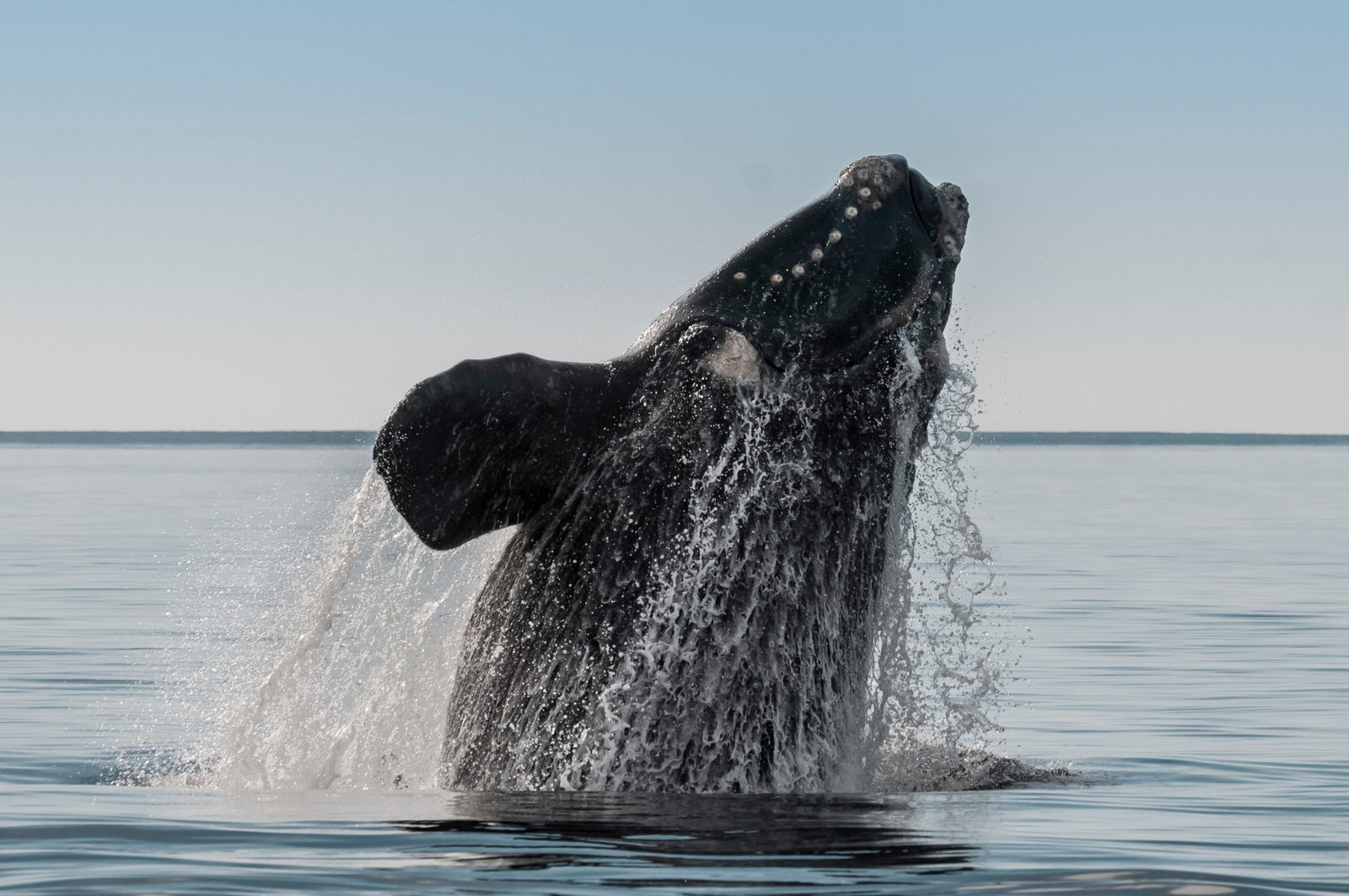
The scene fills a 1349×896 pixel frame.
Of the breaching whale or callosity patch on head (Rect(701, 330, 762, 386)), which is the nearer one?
the breaching whale

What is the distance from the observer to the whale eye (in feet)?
33.9

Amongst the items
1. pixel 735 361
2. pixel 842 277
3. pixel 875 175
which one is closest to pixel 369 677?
pixel 735 361

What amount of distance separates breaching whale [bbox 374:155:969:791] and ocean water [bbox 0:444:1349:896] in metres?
0.32

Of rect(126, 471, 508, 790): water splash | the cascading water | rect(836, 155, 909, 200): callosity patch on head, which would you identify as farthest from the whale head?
rect(126, 471, 508, 790): water splash

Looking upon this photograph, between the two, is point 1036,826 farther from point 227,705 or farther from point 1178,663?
point 1178,663

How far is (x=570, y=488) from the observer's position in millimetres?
9414

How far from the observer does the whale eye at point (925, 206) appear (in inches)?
407

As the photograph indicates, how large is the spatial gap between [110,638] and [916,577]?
597 inches

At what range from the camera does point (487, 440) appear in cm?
872

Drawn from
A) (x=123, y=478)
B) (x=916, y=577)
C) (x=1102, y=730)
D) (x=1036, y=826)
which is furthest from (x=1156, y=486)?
(x=1036, y=826)

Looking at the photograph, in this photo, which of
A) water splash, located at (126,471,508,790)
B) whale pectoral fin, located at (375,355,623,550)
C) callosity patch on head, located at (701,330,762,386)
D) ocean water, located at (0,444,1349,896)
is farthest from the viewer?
water splash, located at (126,471,508,790)

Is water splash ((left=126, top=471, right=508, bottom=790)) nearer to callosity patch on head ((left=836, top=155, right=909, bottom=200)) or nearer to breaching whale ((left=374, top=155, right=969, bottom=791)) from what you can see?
breaching whale ((left=374, top=155, right=969, bottom=791))

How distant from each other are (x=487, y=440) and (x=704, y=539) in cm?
127

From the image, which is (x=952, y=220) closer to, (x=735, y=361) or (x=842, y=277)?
(x=842, y=277)
